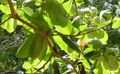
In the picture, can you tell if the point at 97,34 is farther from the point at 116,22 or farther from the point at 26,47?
the point at 26,47

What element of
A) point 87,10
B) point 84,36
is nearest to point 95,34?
point 84,36

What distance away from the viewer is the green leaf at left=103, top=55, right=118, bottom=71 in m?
0.86

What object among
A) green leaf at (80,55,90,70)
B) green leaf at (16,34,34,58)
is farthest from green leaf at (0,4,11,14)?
green leaf at (80,55,90,70)

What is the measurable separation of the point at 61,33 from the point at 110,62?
0.62 feet

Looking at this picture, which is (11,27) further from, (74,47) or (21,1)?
(74,47)

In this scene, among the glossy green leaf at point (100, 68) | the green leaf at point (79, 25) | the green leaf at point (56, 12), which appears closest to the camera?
the green leaf at point (56, 12)

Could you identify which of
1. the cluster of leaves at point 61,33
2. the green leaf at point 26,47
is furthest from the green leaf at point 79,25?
the green leaf at point 26,47

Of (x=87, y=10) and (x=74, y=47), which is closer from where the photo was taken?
(x=74, y=47)

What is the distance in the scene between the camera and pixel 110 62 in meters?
0.85

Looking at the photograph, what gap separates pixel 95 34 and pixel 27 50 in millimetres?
195

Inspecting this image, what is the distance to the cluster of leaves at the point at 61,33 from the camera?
68 cm

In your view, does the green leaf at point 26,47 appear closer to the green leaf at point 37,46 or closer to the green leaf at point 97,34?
the green leaf at point 37,46

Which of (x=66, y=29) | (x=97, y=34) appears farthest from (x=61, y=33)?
(x=97, y=34)

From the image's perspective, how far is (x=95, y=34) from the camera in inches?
33.1
